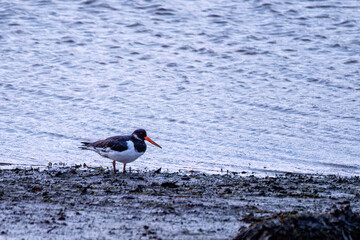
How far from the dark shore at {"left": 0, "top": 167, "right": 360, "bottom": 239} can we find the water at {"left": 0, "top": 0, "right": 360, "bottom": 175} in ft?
4.20

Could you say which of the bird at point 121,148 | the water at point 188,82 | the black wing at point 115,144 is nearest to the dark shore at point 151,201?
the bird at point 121,148

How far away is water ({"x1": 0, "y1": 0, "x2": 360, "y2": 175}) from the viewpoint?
9945 millimetres

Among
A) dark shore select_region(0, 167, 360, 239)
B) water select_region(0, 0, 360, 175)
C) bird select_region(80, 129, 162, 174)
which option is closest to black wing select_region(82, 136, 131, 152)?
bird select_region(80, 129, 162, 174)

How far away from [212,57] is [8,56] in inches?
253

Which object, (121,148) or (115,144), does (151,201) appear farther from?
(115,144)

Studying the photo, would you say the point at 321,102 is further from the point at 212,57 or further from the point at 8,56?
the point at 8,56

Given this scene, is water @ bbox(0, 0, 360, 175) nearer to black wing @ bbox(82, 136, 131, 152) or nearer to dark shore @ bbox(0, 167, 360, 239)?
black wing @ bbox(82, 136, 131, 152)

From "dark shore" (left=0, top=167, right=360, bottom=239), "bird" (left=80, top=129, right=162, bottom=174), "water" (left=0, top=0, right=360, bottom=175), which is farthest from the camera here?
"water" (left=0, top=0, right=360, bottom=175)

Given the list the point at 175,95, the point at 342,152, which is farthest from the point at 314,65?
the point at 342,152

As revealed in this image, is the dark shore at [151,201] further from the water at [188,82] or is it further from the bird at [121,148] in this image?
the water at [188,82]

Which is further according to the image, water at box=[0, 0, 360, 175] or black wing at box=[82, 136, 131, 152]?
water at box=[0, 0, 360, 175]

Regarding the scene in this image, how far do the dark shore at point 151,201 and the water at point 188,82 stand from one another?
1.28m

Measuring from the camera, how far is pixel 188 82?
46.6 ft

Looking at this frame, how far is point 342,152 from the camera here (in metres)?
9.88
